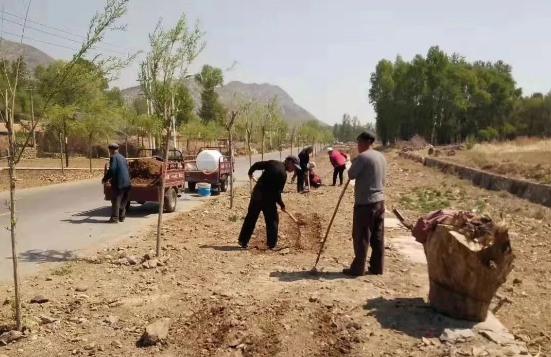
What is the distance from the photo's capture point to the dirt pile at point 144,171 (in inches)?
491

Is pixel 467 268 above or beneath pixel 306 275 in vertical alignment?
above

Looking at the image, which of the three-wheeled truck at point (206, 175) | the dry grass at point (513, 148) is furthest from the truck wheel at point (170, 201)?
the dry grass at point (513, 148)

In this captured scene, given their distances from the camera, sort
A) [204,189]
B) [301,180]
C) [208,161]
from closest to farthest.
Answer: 1. [204,189]
2. [208,161]
3. [301,180]

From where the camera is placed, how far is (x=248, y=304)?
17.6 feet

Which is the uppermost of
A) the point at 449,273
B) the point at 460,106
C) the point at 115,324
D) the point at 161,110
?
the point at 460,106

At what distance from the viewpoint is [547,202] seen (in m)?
14.7

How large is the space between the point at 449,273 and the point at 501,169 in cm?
2018

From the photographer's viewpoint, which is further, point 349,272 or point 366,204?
point 349,272

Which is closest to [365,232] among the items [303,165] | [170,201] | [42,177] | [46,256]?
[46,256]

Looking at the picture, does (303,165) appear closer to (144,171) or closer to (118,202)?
(144,171)

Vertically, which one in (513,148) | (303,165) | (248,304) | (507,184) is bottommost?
(248,304)

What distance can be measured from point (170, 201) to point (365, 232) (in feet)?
25.4

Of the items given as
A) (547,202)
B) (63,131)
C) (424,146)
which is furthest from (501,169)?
(424,146)

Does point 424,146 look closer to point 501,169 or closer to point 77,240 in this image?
point 501,169
